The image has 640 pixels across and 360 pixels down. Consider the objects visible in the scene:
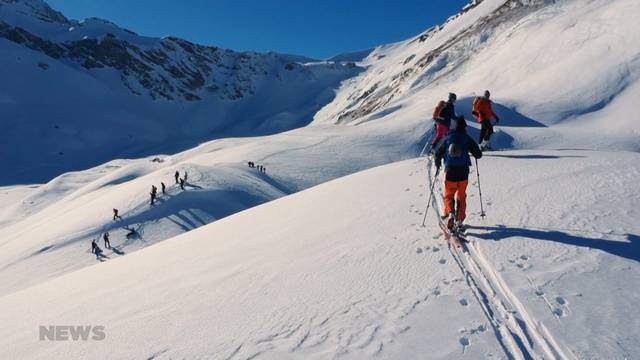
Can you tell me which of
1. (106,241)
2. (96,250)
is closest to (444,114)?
(96,250)

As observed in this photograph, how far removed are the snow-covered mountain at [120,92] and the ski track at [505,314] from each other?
9058cm

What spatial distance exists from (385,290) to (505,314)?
1411 millimetres

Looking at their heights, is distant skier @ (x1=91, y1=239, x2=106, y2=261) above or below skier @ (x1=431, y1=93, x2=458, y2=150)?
below

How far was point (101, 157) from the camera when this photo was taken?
311 feet

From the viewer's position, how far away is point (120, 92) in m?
131

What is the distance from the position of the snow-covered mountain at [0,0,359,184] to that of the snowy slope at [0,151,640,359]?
86.6 metres

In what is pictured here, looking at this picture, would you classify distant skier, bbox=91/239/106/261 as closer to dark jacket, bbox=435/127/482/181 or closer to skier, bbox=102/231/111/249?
skier, bbox=102/231/111/249

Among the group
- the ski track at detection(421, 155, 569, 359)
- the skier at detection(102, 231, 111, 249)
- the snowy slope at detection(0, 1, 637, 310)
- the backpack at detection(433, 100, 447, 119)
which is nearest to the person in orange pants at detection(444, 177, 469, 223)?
the ski track at detection(421, 155, 569, 359)

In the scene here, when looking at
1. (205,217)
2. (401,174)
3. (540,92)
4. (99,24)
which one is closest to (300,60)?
(99,24)

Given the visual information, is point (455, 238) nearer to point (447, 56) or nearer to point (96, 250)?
point (96, 250)

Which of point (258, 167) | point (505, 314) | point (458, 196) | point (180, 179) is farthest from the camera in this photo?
point (258, 167)

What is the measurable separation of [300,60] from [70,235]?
181 meters

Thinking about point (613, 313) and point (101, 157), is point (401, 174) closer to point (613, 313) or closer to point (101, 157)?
point (613, 313)

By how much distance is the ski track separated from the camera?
14.0 ft
